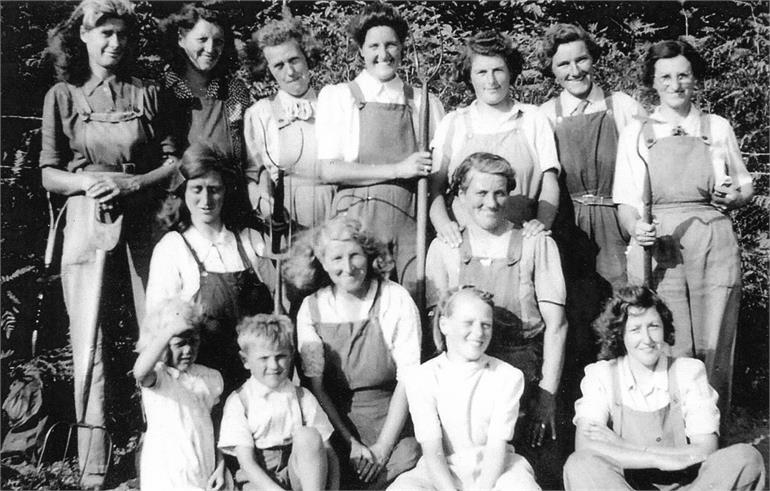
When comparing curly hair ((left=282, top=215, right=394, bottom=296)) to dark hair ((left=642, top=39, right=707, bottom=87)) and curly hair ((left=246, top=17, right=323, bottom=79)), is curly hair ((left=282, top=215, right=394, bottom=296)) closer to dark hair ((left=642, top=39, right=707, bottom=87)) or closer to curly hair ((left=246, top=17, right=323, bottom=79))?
curly hair ((left=246, top=17, right=323, bottom=79))

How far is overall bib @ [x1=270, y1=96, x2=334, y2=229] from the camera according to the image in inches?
194

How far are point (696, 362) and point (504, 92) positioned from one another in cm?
168

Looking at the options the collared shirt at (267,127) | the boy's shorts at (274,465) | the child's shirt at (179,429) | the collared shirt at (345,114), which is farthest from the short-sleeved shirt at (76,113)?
the boy's shorts at (274,465)

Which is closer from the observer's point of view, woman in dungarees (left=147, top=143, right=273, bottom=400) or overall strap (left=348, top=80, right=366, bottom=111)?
woman in dungarees (left=147, top=143, right=273, bottom=400)

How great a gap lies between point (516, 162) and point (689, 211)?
3.09 feet

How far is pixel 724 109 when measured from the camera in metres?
6.27

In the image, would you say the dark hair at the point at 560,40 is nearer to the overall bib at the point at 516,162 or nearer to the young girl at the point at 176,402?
the overall bib at the point at 516,162

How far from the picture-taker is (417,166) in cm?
440

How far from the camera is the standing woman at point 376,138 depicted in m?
4.57

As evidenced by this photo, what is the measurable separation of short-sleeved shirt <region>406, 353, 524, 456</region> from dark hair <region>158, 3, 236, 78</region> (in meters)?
2.20

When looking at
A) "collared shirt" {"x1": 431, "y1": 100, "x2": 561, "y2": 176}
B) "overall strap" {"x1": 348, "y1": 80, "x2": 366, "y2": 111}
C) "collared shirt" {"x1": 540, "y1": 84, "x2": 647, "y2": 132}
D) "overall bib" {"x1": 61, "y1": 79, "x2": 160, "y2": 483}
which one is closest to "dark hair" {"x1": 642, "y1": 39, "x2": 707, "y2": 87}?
"collared shirt" {"x1": 540, "y1": 84, "x2": 647, "y2": 132}

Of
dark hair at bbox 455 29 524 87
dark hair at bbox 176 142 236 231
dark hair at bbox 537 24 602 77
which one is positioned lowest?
dark hair at bbox 176 142 236 231

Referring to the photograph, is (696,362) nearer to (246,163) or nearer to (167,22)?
(246,163)

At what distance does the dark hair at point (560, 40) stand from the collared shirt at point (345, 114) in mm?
787
